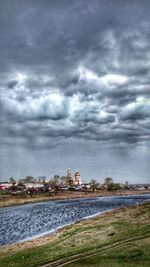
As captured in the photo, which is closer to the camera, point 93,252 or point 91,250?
point 93,252

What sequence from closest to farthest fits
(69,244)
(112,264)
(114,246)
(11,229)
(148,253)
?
(112,264) < (148,253) < (114,246) < (69,244) < (11,229)

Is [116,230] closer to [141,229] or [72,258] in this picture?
[141,229]

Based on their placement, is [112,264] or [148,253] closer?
[112,264]

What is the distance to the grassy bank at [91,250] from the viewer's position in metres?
30.9

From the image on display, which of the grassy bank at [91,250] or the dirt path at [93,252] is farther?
the dirt path at [93,252]

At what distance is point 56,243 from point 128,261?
52.4ft

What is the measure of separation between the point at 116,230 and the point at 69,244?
9183 millimetres

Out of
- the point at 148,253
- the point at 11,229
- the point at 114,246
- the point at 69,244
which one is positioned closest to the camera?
the point at 148,253

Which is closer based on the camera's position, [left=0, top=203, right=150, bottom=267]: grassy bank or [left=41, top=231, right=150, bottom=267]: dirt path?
[left=0, top=203, right=150, bottom=267]: grassy bank

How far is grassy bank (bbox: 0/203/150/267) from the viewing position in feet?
102

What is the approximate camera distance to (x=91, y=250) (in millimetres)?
36500

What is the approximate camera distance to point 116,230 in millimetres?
48438

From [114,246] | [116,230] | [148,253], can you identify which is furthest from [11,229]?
[148,253]

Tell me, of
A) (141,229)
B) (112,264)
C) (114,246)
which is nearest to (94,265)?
(112,264)
